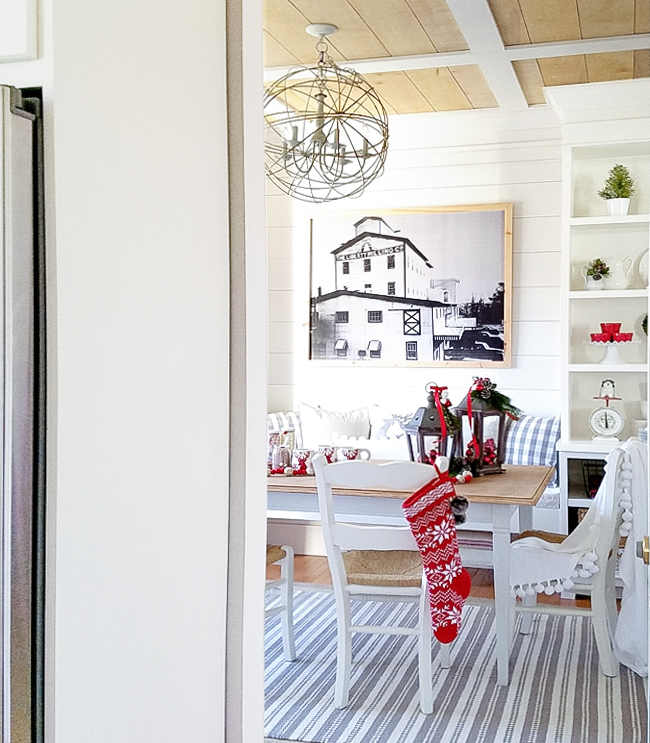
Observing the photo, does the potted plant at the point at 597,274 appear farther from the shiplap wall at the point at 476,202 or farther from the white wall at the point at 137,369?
the white wall at the point at 137,369

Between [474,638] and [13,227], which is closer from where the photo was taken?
[13,227]

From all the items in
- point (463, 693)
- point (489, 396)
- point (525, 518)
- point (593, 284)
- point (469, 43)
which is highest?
point (469, 43)

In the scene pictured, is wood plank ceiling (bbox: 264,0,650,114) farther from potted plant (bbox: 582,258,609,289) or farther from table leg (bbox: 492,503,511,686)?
table leg (bbox: 492,503,511,686)

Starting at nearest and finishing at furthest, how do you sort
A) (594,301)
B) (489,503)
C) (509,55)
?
(489,503) < (509,55) < (594,301)

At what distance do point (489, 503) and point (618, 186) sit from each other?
240cm

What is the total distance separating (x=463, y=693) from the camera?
10.5 ft

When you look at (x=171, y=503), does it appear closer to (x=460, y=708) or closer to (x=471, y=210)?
(x=460, y=708)

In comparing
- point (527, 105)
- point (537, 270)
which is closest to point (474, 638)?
point (537, 270)

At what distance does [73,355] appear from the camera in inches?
40.9

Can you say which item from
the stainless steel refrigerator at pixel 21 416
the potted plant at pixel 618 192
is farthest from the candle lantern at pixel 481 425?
the stainless steel refrigerator at pixel 21 416

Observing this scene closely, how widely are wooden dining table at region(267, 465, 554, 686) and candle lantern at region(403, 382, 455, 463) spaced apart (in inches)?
7.3

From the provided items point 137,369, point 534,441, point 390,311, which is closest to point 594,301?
point 534,441

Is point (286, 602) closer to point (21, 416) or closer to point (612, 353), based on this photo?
point (612, 353)

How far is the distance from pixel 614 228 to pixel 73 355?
4.39 meters
